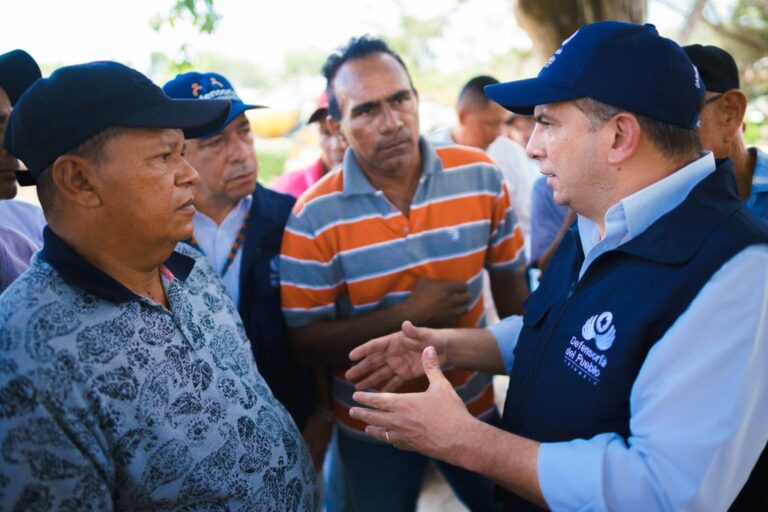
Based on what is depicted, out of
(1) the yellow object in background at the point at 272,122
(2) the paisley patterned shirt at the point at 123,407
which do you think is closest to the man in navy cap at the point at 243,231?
(2) the paisley patterned shirt at the point at 123,407

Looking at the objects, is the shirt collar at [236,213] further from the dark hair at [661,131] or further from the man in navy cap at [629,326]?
the dark hair at [661,131]

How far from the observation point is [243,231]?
258 cm

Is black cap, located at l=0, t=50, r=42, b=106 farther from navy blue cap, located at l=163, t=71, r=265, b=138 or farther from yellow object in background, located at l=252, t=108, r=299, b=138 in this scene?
yellow object in background, located at l=252, t=108, r=299, b=138

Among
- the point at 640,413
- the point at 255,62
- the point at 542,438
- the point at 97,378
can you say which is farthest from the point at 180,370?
the point at 255,62

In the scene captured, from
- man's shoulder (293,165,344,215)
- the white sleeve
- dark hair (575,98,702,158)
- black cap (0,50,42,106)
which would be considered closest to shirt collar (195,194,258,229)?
man's shoulder (293,165,344,215)

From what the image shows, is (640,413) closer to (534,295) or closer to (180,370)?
(534,295)

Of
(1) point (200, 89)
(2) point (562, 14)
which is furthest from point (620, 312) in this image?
(2) point (562, 14)

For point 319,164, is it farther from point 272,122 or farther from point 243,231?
point 272,122

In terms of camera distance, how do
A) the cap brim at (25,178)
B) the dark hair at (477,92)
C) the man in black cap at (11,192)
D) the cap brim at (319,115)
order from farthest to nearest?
the dark hair at (477,92) < the cap brim at (319,115) < the man in black cap at (11,192) < the cap brim at (25,178)

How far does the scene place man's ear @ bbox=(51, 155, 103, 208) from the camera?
142 cm

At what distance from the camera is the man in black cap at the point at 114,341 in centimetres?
125

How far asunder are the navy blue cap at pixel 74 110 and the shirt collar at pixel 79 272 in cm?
19

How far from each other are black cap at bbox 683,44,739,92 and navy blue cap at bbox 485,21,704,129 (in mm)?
802

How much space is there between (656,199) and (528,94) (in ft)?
1.53
